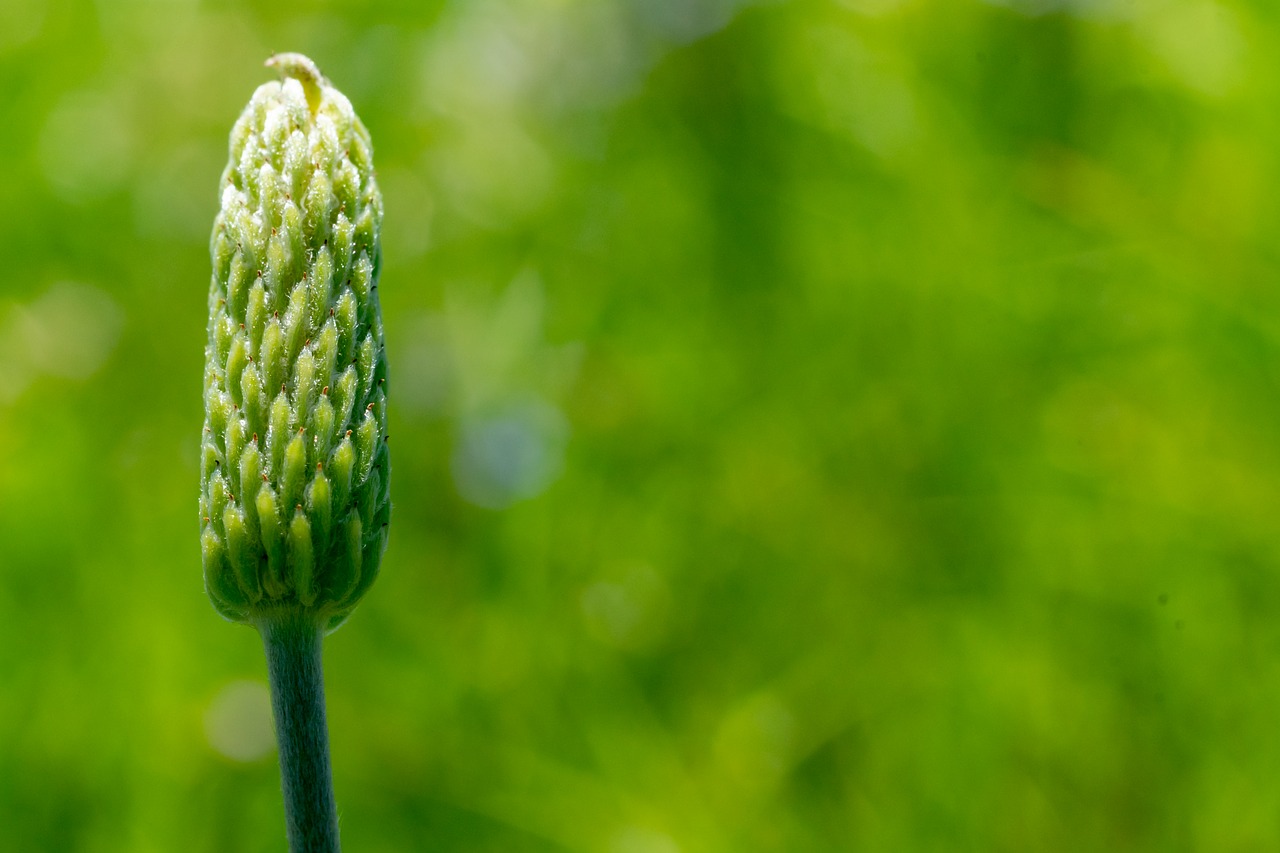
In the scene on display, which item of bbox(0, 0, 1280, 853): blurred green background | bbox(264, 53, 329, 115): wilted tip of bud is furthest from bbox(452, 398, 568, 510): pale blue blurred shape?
bbox(264, 53, 329, 115): wilted tip of bud

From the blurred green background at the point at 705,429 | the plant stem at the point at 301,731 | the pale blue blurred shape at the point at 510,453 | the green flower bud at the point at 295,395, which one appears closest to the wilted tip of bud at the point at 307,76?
the green flower bud at the point at 295,395

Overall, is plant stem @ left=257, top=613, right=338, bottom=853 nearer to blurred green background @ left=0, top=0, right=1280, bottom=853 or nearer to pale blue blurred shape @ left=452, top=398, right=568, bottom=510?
blurred green background @ left=0, top=0, right=1280, bottom=853

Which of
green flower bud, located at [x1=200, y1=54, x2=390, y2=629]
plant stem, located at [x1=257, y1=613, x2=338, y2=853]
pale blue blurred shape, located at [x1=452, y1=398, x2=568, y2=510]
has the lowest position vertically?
plant stem, located at [x1=257, y1=613, x2=338, y2=853]

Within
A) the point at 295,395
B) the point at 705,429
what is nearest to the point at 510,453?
the point at 705,429

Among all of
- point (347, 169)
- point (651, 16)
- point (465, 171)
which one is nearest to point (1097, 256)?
point (651, 16)

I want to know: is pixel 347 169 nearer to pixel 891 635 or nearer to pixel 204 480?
pixel 204 480
